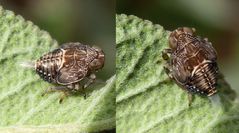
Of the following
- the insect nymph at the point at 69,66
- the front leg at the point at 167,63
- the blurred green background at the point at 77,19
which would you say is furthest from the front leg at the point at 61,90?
the front leg at the point at 167,63

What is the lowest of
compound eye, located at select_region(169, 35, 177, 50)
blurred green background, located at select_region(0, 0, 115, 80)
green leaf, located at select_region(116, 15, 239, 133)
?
green leaf, located at select_region(116, 15, 239, 133)

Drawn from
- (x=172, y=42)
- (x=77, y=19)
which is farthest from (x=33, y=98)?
(x=172, y=42)

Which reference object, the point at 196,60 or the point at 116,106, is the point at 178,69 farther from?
the point at 116,106

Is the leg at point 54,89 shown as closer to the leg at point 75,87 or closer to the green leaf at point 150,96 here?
the leg at point 75,87

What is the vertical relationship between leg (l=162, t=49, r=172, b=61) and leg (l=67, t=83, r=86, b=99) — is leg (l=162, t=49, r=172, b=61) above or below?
above

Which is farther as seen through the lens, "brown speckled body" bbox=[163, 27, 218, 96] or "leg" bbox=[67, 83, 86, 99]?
"leg" bbox=[67, 83, 86, 99]

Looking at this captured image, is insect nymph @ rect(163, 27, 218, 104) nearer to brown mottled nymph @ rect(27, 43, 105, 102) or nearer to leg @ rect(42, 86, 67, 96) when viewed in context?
brown mottled nymph @ rect(27, 43, 105, 102)

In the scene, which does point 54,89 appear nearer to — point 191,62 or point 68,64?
point 68,64

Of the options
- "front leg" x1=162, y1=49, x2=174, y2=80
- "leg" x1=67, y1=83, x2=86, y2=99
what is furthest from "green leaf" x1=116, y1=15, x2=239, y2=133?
"leg" x1=67, y1=83, x2=86, y2=99

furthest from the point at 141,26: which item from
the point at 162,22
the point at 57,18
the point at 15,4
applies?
the point at 15,4
